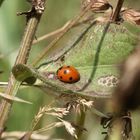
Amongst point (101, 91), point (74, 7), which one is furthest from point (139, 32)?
point (74, 7)

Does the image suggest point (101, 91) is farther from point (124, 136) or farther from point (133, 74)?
point (133, 74)

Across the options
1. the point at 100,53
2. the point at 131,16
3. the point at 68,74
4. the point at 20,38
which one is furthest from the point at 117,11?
the point at 20,38

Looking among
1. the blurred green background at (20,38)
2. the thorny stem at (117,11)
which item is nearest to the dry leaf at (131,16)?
the thorny stem at (117,11)

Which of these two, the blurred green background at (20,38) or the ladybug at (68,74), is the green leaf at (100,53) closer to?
the ladybug at (68,74)

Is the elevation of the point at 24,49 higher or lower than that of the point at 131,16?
lower

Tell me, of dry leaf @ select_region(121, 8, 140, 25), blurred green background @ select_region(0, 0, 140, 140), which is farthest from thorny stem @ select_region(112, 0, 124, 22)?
blurred green background @ select_region(0, 0, 140, 140)

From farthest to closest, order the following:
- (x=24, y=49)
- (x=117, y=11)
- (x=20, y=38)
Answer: (x=20, y=38), (x=117, y=11), (x=24, y=49)

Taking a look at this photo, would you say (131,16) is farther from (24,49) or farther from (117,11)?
(24,49)
